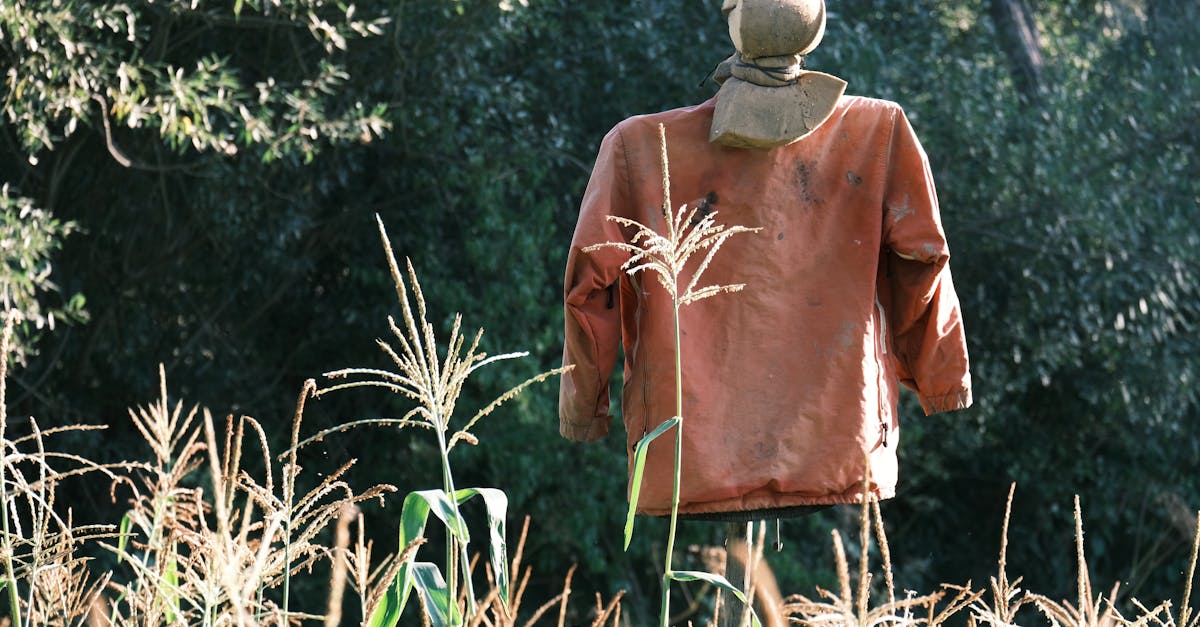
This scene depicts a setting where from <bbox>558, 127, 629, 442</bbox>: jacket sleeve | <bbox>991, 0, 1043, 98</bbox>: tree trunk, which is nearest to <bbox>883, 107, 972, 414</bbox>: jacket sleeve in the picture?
<bbox>558, 127, 629, 442</bbox>: jacket sleeve

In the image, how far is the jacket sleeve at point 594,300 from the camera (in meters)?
2.68

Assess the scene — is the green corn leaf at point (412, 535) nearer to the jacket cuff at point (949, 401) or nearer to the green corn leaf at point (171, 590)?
the green corn leaf at point (171, 590)

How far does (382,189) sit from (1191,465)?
3.99m

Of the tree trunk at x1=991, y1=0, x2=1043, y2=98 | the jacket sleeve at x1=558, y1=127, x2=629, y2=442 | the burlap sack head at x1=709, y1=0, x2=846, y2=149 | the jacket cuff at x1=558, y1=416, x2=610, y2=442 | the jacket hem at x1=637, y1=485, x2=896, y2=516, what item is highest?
the tree trunk at x1=991, y1=0, x2=1043, y2=98

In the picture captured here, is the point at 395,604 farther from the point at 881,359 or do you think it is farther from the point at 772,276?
the point at 881,359

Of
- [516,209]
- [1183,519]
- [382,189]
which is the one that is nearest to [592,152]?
[516,209]

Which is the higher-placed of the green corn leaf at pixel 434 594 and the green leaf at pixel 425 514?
the green leaf at pixel 425 514

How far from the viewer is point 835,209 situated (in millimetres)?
2723

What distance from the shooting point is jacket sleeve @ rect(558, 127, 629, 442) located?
2.68 metres

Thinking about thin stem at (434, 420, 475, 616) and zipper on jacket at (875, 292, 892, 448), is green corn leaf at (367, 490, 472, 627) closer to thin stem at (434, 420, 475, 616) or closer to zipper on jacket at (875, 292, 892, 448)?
thin stem at (434, 420, 475, 616)

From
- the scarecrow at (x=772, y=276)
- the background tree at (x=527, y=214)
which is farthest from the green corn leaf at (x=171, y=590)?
the background tree at (x=527, y=214)

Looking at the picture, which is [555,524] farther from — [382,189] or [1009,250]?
[1009,250]

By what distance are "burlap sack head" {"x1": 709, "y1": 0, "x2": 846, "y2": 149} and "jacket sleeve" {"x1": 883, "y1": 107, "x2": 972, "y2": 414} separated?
0.17 meters

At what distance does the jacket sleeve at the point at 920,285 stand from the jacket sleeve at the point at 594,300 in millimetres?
495
